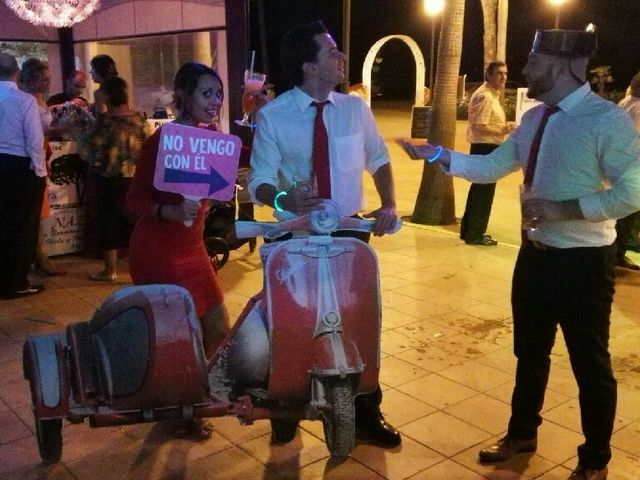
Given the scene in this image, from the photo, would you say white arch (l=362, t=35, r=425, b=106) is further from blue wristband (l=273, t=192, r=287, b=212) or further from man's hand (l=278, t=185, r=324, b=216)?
man's hand (l=278, t=185, r=324, b=216)

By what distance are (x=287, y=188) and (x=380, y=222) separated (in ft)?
1.80

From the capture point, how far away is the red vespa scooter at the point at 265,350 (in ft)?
9.54

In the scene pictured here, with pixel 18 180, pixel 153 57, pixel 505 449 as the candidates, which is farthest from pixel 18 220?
pixel 505 449

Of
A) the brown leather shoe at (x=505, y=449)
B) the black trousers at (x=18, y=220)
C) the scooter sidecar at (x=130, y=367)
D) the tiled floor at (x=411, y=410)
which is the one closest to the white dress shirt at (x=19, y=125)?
the black trousers at (x=18, y=220)

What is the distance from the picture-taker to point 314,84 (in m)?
3.34

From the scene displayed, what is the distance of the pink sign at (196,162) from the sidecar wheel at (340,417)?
3.04 feet

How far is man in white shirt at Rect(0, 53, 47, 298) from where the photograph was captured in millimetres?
5820

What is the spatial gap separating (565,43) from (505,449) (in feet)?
6.29

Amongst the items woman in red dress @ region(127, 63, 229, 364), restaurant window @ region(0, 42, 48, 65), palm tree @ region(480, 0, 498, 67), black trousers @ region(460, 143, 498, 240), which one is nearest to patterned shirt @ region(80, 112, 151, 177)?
woman in red dress @ region(127, 63, 229, 364)

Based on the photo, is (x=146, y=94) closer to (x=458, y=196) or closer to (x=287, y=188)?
(x=458, y=196)

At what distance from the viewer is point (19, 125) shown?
19.1ft

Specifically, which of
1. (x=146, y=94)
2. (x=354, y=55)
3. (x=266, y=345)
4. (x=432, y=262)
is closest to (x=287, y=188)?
(x=266, y=345)

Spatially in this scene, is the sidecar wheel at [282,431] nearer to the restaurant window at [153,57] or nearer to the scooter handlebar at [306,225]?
the scooter handlebar at [306,225]

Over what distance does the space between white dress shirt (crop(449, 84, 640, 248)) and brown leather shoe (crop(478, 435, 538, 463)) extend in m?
1.05
